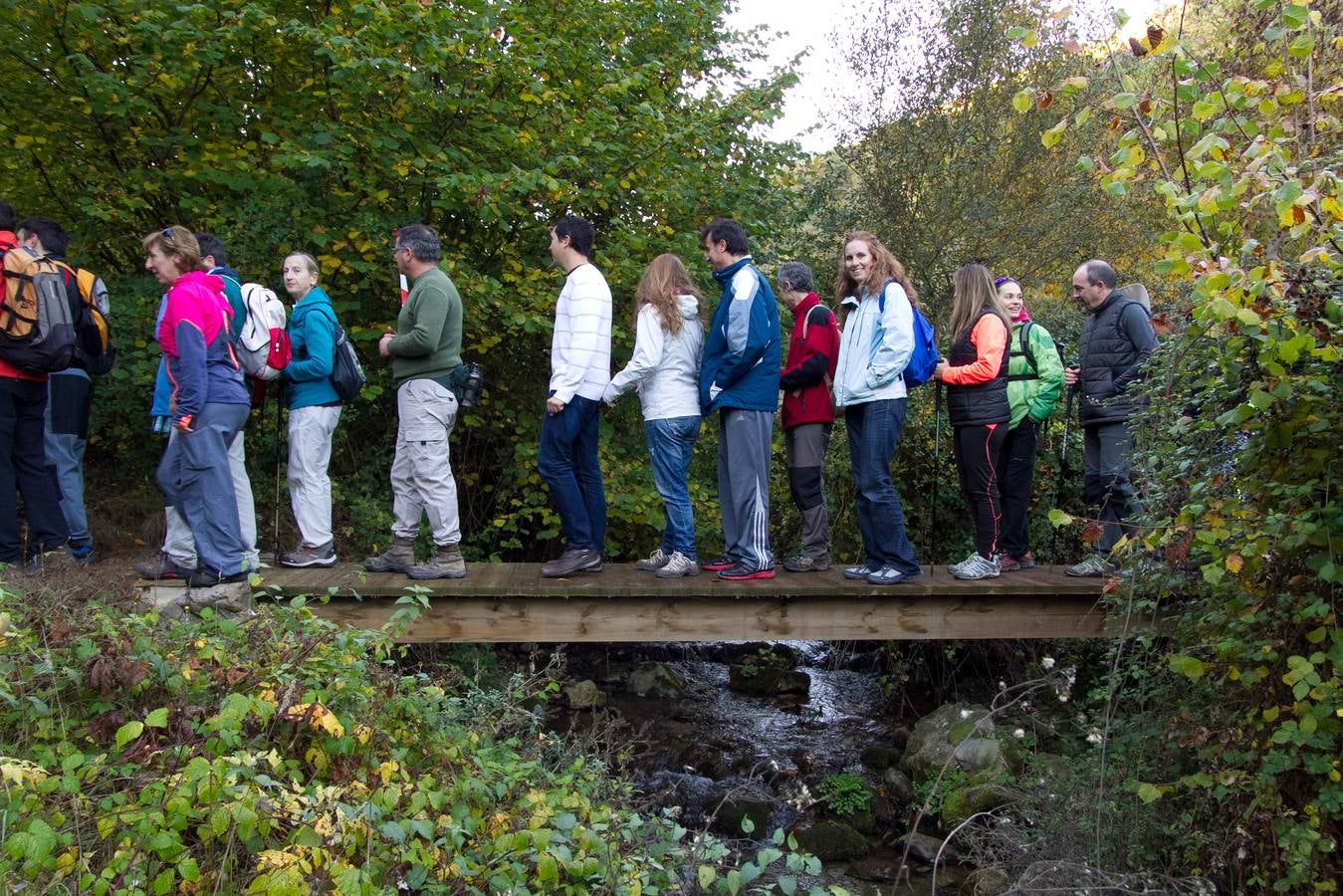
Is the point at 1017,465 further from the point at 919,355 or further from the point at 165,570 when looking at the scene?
the point at 165,570

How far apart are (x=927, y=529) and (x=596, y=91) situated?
444 centimetres

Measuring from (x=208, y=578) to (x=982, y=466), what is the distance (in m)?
4.51

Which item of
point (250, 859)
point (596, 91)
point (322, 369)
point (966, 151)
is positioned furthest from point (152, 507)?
point (966, 151)

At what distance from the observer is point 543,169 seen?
7.25m

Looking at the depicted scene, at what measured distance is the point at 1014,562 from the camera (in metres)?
6.97

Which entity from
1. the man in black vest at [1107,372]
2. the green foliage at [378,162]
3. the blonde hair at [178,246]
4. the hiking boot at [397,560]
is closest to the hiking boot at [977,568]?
the man in black vest at [1107,372]

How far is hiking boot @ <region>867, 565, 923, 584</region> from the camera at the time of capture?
6121 millimetres

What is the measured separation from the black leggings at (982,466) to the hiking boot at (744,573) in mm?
1368

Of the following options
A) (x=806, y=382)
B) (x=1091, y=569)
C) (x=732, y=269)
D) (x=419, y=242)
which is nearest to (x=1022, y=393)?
(x=1091, y=569)

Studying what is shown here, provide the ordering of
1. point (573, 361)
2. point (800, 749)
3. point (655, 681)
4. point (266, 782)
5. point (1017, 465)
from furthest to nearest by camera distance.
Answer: point (655, 681) < point (800, 749) < point (1017, 465) < point (573, 361) < point (266, 782)

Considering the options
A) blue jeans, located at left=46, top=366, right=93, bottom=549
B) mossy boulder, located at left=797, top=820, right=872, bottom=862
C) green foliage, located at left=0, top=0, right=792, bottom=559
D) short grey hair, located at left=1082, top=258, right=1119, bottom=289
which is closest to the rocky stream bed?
mossy boulder, located at left=797, top=820, right=872, bottom=862

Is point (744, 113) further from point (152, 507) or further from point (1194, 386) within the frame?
point (152, 507)

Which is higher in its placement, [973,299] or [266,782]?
[973,299]

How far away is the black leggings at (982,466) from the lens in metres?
6.21
